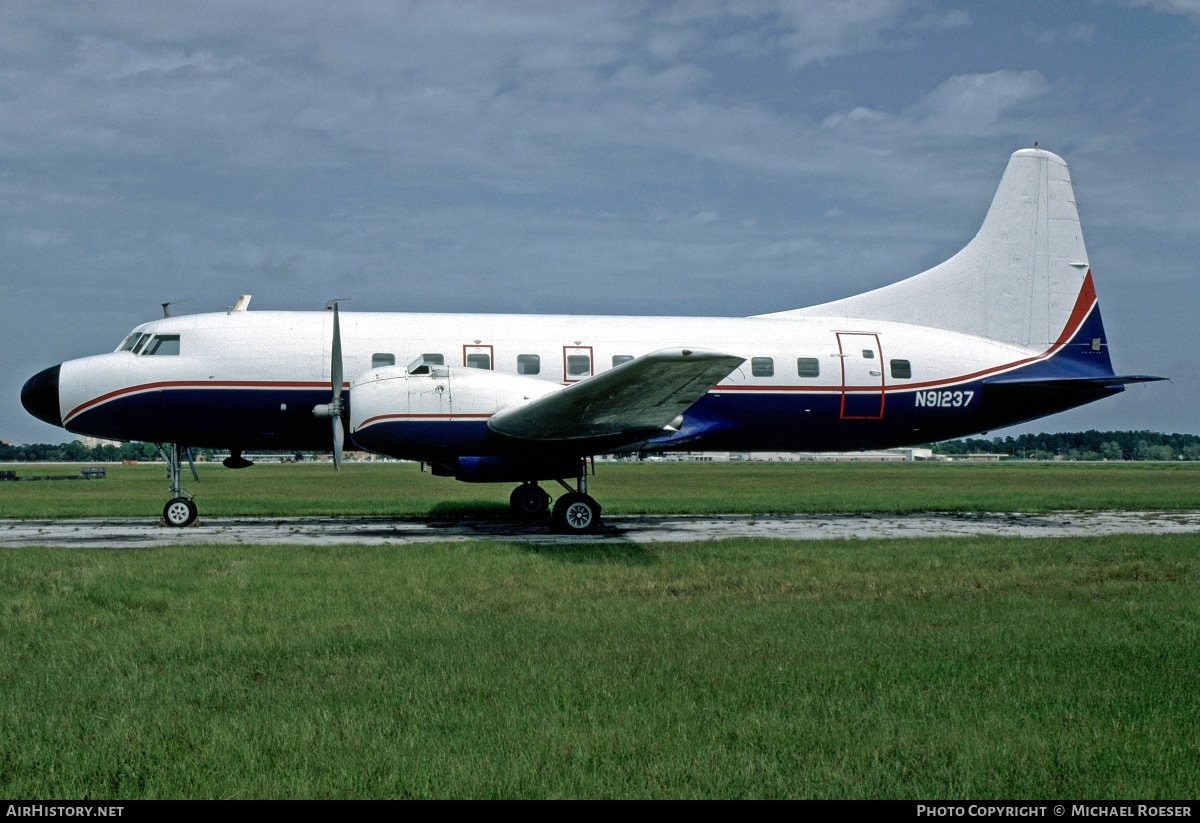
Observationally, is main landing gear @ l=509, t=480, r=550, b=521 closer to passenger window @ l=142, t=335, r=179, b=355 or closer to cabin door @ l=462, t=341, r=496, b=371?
cabin door @ l=462, t=341, r=496, b=371

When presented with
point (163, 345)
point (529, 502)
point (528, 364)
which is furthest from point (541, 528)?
point (163, 345)

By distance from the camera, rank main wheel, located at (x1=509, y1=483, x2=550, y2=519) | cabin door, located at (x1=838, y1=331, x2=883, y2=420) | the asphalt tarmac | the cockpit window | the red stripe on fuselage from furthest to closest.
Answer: main wheel, located at (x1=509, y1=483, x2=550, y2=519) → cabin door, located at (x1=838, y1=331, x2=883, y2=420) → the cockpit window → the red stripe on fuselage → the asphalt tarmac

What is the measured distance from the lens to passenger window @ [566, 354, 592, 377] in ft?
66.1

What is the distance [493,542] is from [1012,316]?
1397cm

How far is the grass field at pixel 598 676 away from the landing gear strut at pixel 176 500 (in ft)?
18.7

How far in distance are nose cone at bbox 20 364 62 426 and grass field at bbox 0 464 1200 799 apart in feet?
20.3

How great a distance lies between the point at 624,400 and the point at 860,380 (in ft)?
24.1

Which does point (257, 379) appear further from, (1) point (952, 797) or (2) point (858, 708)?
(1) point (952, 797)

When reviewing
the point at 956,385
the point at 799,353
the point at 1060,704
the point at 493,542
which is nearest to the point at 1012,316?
the point at 956,385

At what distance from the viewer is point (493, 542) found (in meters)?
16.3

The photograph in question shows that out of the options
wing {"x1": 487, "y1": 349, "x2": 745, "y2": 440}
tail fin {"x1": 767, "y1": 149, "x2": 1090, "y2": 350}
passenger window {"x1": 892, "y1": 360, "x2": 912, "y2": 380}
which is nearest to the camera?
wing {"x1": 487, "y1": 349, "x2": 745, "y2": 440}

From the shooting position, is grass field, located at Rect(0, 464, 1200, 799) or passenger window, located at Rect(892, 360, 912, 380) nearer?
grass field, located at Rect(0, 464, 1200, 799)

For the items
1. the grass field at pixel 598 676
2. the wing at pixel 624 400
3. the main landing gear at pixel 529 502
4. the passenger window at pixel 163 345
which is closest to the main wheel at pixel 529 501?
the main landing gear at pixel 529 502

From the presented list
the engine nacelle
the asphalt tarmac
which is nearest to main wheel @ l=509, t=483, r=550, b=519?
the asphalt tarmac
